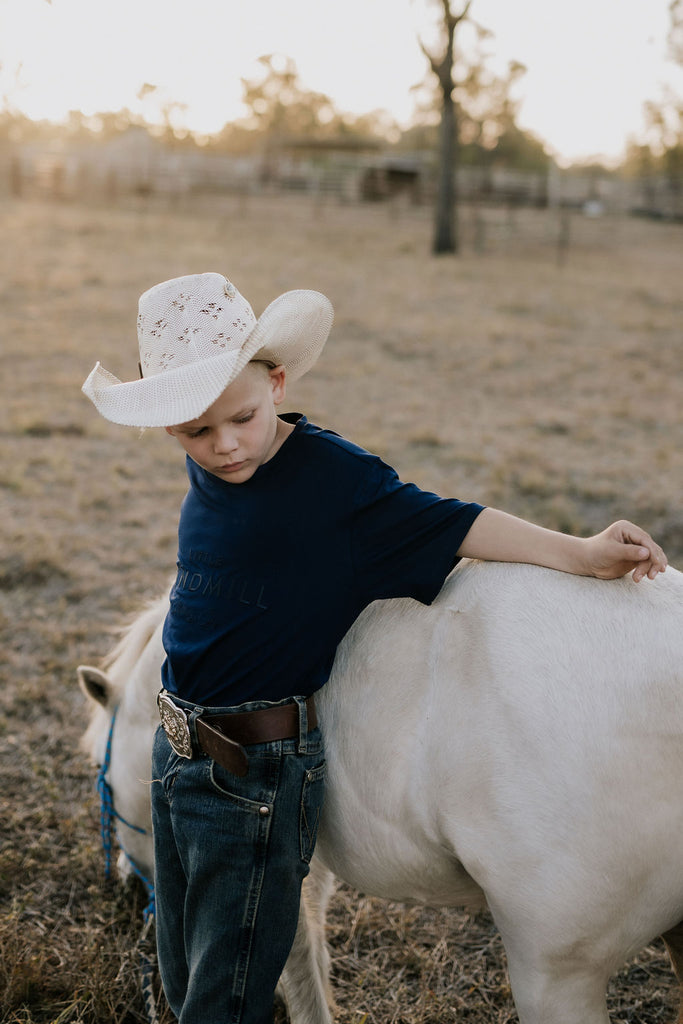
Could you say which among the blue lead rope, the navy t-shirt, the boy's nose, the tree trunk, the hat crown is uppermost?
the tree trunk

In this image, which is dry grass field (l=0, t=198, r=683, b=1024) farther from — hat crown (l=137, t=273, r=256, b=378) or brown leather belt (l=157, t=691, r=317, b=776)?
hat crown (l=137, t=273, r=256, b=378)

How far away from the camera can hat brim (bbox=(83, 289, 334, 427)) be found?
1518 mm

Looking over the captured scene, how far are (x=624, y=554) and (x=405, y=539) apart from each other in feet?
1.29

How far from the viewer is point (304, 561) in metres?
1.65

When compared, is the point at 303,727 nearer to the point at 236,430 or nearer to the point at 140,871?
the point at 236,430

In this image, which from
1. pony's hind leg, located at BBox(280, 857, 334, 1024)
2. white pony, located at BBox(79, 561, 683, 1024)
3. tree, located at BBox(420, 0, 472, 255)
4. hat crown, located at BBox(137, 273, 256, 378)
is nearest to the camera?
white pony, located at BBox(79, 561, 683, 1024)

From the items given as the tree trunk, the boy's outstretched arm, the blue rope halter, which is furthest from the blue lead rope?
the tree trunk

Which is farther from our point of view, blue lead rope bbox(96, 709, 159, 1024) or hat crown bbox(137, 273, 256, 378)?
blue lead rope bbox(96, 709, 159, 1024)

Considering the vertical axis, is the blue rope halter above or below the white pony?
below

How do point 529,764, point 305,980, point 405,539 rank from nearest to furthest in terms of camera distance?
1. point 529,764
2. point 405,539
3. point 305,980

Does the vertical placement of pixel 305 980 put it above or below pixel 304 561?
below

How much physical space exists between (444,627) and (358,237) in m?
19.7

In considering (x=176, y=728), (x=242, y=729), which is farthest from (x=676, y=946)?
(x=176, y=728)

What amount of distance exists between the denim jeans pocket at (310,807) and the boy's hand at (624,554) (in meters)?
0.65
